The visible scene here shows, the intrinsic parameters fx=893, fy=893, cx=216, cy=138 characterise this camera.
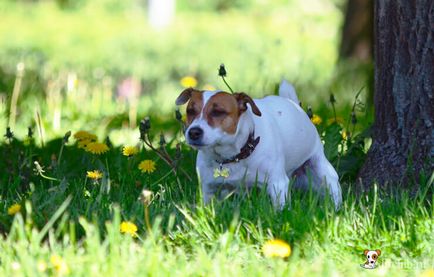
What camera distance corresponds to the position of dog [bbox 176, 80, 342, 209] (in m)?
4.19

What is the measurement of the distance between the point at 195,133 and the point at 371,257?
1026mm

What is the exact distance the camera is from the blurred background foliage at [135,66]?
23.0ft

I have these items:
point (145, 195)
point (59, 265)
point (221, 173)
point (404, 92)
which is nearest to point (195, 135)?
point (221, 173)

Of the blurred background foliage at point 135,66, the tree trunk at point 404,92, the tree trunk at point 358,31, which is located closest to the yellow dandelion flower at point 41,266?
the blurred background foliage at point 135,66

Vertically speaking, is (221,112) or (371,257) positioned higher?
(221,112)

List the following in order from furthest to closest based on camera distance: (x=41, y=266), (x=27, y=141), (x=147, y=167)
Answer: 1. (x=27, y=141)
2. (x=147, y=167)
3. (x=41, y=266)

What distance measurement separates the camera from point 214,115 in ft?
13.7

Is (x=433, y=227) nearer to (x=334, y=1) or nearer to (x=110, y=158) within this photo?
(x=110, y=158)

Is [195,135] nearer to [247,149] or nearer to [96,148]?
[247,149]

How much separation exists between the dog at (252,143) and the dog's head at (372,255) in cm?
62

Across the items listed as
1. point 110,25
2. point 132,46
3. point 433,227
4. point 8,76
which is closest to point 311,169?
point 433,227

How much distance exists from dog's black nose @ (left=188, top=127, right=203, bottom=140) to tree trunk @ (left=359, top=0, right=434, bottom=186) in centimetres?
110

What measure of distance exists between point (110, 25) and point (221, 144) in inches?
650

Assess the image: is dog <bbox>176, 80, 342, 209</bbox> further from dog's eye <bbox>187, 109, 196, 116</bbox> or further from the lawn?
the lawn
